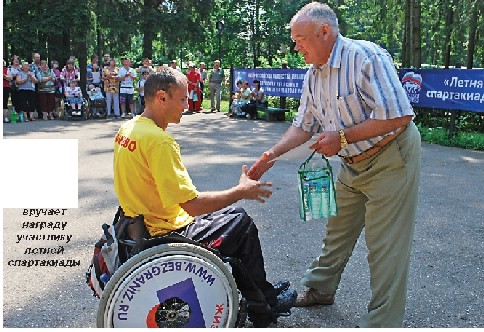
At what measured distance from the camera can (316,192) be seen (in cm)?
→ 316

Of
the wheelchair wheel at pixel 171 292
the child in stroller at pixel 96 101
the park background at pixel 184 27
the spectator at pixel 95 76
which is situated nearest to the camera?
the wheelchair wheel at pixel 171 292

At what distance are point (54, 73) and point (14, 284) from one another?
1315 centimetres

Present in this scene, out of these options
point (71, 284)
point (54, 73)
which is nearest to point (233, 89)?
Answer: point (54, 73)

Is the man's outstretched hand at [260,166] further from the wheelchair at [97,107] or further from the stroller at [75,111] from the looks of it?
the wheelchair at [97,107]

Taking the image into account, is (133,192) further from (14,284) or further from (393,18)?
(393,18)

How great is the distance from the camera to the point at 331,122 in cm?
316

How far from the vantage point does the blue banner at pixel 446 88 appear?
33.8 ft

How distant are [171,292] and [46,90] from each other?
47.6ft

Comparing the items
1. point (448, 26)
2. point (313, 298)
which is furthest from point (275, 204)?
point (448, 26)

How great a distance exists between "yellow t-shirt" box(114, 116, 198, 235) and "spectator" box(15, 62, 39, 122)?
13.5 m

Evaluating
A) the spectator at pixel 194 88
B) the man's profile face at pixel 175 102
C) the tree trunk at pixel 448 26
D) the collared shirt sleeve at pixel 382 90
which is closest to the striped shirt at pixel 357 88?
the collared shirt sleeve at pixel 382 90

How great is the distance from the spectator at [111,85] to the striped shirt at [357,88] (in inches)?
537

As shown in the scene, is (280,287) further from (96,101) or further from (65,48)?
(65,48)

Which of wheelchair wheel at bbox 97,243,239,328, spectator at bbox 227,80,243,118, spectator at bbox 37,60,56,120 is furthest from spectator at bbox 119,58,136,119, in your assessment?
wheelchair wheel at bbox 97,243,239,328
